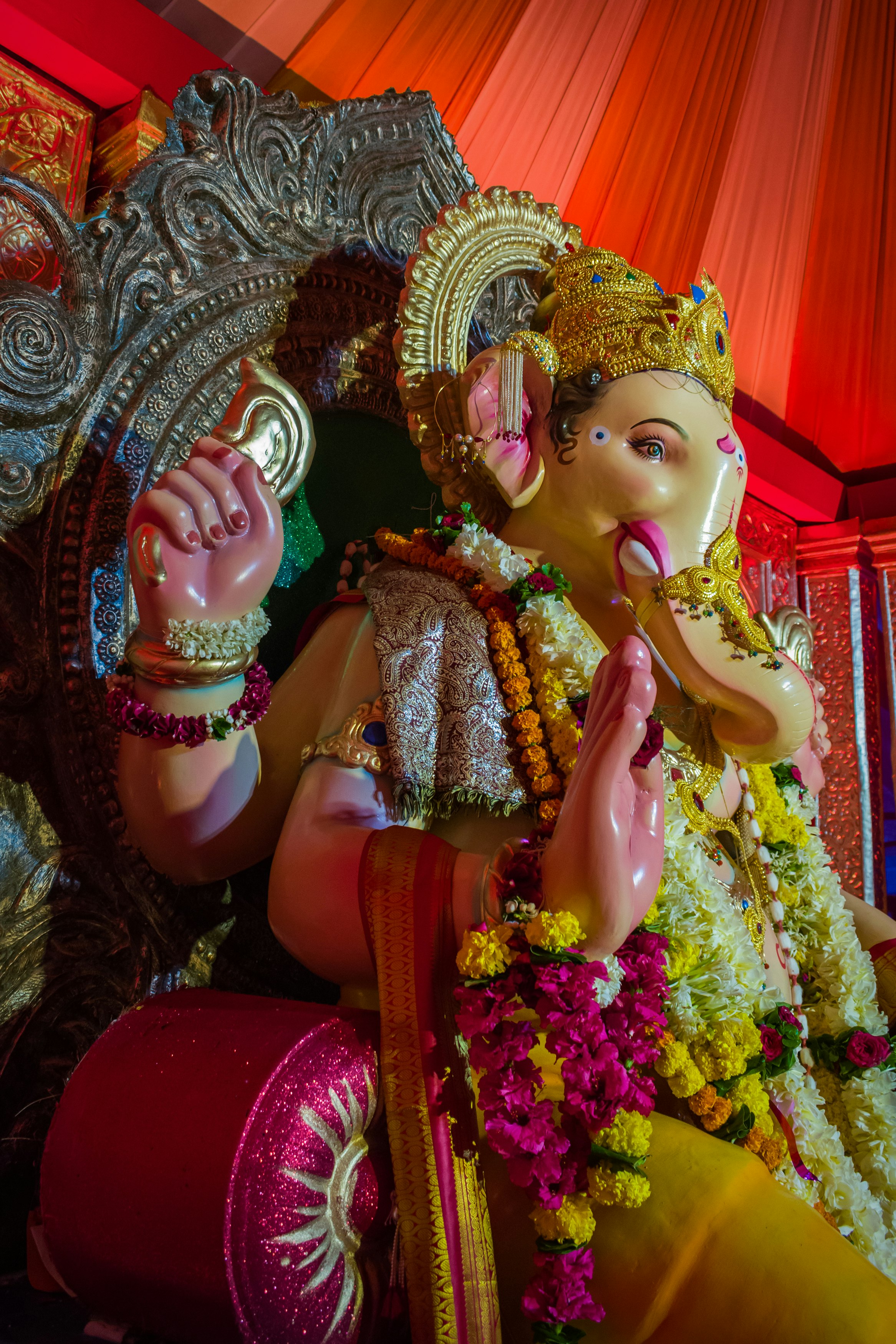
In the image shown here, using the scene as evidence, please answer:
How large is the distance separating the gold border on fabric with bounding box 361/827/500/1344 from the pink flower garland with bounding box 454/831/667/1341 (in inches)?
1.9

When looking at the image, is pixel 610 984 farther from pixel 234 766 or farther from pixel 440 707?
pixel 234 766

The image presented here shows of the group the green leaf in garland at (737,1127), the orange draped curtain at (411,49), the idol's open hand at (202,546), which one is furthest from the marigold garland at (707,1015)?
the orange draped curtain at (411,49)

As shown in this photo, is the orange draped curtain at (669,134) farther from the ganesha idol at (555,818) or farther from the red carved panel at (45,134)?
the red carved panel at (45,134)

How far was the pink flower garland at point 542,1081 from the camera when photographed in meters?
0.90

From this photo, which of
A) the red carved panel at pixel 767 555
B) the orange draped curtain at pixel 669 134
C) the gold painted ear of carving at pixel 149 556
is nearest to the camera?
the gold painted ear of carving at pixel 149 556

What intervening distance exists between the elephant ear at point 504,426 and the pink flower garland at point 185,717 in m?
0.50

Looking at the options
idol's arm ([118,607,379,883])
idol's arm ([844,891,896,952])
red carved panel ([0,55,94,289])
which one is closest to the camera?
idol's arm ([118,607,379,883])

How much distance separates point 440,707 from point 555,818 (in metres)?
0.20

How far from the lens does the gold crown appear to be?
1.42m

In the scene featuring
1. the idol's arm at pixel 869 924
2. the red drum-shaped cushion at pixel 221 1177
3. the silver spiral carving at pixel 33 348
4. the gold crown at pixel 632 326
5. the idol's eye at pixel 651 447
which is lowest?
the red drum-shaped cushion at pixel 221 1177

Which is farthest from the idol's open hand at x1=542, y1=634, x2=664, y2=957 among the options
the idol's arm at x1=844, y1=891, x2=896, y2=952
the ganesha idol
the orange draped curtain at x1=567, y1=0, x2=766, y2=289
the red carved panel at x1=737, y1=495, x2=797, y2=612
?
the red carved panel at x1=737, y1=495, x2=797, y2=612

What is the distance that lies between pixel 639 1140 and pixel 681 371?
40.5 inches

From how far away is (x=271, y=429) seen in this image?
1305 mm

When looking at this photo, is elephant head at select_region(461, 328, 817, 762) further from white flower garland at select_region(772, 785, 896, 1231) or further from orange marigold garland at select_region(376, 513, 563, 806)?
white flower garland at select_region(772, 785, 896, 1231)
